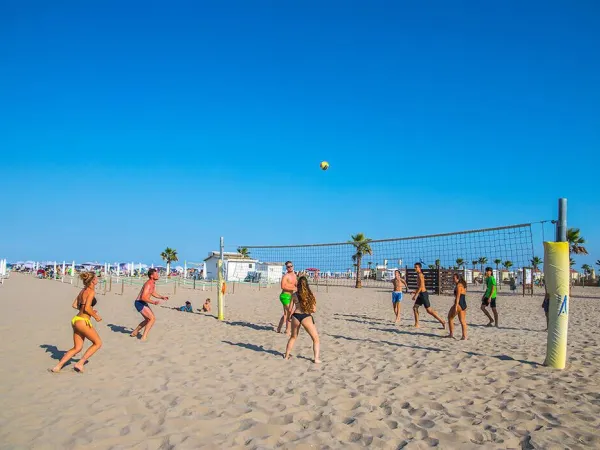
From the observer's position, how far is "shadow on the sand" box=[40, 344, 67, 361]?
255 inches

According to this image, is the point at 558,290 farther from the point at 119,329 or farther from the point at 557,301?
the point at 119,329

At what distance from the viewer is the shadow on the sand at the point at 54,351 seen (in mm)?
6466

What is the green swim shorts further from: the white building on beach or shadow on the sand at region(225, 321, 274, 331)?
the white building on beach

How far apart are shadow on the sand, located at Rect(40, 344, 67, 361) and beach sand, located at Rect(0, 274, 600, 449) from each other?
27 millimetres

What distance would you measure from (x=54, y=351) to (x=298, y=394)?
14.5 ft

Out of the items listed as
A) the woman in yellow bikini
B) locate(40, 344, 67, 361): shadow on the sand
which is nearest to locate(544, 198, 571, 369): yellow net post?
the woman in yellow bikini

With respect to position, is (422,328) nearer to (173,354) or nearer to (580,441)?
(173,354)

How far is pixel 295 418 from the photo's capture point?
158 inches

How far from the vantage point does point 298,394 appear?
4727 mm

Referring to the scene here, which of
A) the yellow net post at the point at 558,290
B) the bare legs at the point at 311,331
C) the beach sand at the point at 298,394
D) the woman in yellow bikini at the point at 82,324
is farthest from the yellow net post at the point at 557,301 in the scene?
the woman in yellow bikini at the point at 82,324

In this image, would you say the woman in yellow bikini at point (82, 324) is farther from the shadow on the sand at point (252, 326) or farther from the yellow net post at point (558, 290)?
the yellow net post at point (558, 290)

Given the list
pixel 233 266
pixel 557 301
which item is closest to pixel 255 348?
pixel 557 301

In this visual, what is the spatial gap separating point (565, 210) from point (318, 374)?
13.6 feet

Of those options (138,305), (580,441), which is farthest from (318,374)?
(138,305)
